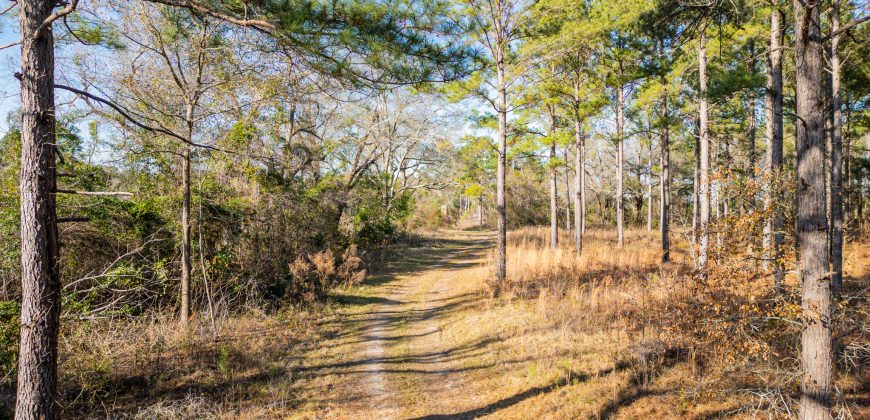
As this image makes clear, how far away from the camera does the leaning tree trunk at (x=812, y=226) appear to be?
13.6ft

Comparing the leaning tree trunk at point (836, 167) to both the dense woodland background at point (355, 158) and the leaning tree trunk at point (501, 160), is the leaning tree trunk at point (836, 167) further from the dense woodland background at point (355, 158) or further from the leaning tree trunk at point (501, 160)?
the leaning tree trunk at point (501, 160)

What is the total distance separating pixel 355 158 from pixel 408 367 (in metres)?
13.0

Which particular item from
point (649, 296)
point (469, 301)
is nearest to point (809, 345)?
point (649, 296)

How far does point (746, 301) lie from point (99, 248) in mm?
11363

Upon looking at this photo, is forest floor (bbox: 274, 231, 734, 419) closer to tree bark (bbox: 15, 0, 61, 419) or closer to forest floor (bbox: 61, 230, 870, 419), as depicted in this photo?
forest floor (bbox: 61, 230, 870, 419)

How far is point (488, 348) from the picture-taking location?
7.93m

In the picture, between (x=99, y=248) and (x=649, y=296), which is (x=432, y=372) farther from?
(x=99, y=248)

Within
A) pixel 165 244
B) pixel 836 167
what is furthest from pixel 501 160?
pixel 836 167

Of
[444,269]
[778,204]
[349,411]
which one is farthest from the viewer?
[444,269]

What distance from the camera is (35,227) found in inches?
137

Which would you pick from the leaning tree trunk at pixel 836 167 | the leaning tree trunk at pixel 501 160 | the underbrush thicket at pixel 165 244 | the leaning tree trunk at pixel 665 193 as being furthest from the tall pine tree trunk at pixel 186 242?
the leaning tree trunk at pixel 665 193

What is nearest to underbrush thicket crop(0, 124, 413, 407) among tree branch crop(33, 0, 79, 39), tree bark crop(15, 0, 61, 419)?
tree bark crop(15, 0, 61, 419)

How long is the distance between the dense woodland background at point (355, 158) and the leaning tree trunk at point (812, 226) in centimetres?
10

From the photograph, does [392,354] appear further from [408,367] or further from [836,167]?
[836,167]
